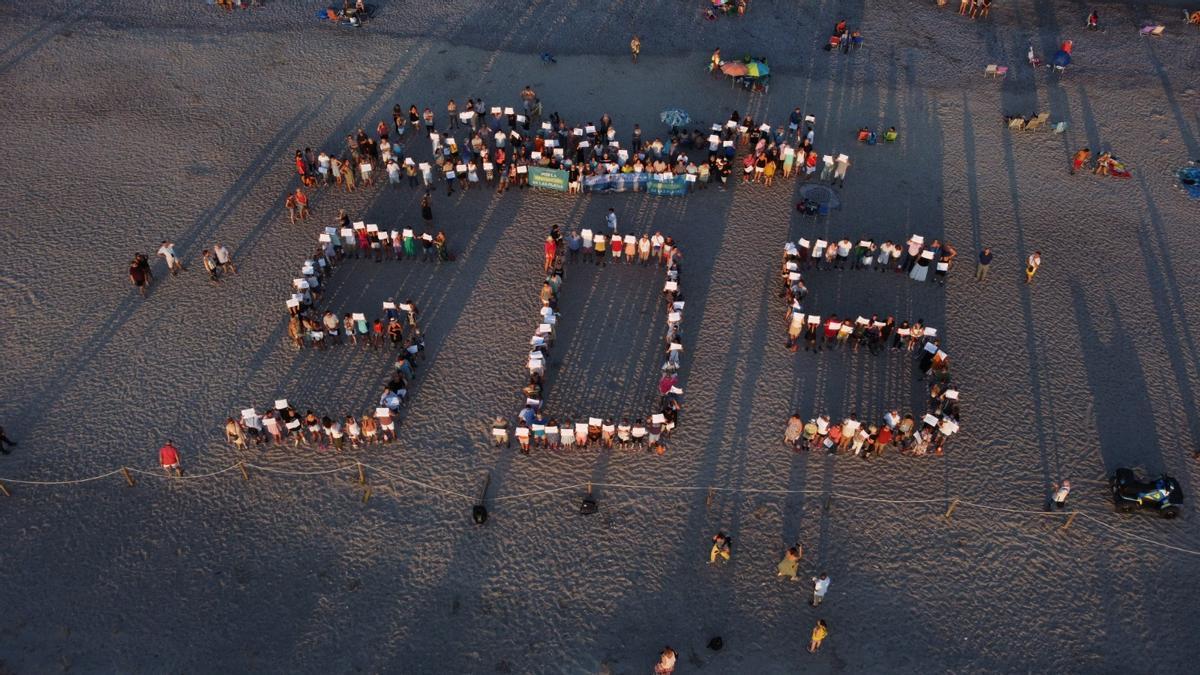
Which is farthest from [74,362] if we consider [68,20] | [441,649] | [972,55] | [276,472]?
[972,55]

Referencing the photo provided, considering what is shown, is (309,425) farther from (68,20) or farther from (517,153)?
(68,20)

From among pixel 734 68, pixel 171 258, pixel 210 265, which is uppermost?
pixel 734 68

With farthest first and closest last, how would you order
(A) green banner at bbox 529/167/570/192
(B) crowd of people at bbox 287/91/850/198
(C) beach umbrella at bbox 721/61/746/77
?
(C) beach umbrella at bbox 721/61/746/77 < (B) crowd of people at bbox 287/91/850/198 < (A) green banner at bbox 529/167/570/192

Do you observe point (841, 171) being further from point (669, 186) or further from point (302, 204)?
point (302, 204)

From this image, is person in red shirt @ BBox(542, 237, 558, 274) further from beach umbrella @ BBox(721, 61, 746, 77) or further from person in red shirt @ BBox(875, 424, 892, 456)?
beach umbrella @ BBox(721, 61, 746, 77)

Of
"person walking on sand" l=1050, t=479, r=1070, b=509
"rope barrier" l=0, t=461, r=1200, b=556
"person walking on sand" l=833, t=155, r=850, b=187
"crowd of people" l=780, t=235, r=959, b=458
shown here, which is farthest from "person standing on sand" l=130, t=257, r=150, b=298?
"person walking on sand" l=1050, t=479, r=1070, b=509

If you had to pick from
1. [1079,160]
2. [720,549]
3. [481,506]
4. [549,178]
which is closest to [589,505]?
[481,506]
